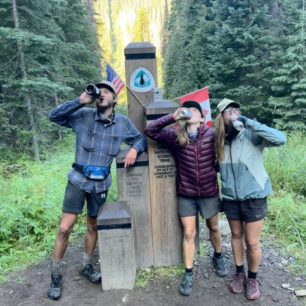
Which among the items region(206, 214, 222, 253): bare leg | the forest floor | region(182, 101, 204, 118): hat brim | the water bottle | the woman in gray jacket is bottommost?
the forest floor

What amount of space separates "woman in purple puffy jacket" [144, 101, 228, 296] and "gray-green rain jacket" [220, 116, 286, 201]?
236mm

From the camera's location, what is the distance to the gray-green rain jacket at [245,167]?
3.51 meters

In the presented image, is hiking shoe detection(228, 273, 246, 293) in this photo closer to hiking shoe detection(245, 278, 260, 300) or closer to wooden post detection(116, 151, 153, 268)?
hiking shoe detection(245, 278, 260, 300)

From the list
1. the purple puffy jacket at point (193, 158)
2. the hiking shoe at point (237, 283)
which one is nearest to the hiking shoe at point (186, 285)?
the hiking shoe at point (237, 283)

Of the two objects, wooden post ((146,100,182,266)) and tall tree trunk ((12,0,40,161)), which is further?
tall tree trunk ((12,0,40,161))

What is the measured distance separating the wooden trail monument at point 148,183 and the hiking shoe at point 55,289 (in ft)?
2.94

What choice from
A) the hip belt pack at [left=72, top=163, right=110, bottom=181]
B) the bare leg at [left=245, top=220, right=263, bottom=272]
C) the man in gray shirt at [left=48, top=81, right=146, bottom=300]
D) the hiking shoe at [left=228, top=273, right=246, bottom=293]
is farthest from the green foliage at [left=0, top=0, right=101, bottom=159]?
the bare leg at [left=245, top=220, right=263, bottom=272]

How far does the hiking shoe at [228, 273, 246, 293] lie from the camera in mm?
3850

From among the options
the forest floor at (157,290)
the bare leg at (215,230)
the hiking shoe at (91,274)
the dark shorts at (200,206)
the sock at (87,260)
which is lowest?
the forest floor at (157,290)

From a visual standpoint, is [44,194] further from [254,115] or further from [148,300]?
[254,115]

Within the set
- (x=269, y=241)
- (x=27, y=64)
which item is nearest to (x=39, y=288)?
(x=269, y=241)

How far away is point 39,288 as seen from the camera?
4.05m

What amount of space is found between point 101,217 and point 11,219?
213cm

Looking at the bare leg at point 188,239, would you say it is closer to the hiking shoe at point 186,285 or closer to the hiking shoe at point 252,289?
the hiking shoe at point 186,285
